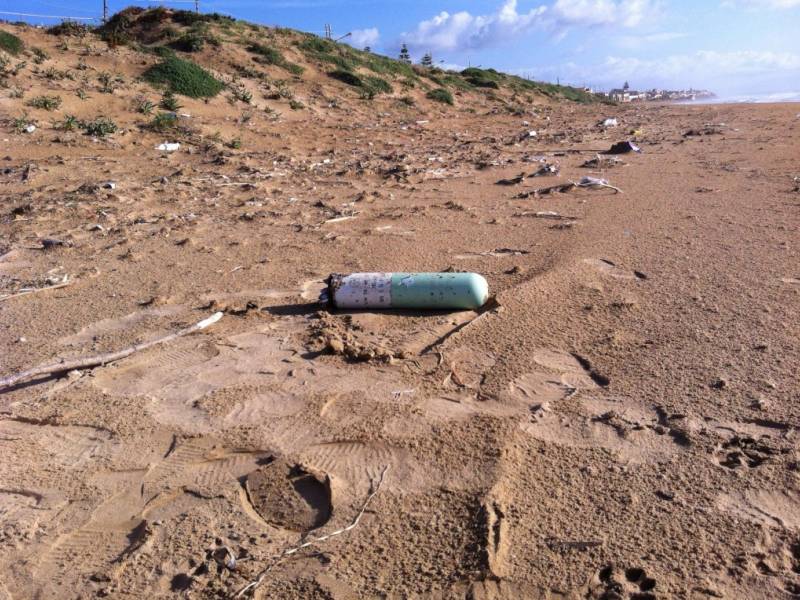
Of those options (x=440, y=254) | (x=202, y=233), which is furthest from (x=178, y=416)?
(x=202, y=233)

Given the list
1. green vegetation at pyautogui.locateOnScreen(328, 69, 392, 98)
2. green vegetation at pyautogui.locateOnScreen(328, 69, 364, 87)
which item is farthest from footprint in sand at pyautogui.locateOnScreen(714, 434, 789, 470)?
green vegetation at pyautogui.locateOnScreen(328, 69, 364, 87)

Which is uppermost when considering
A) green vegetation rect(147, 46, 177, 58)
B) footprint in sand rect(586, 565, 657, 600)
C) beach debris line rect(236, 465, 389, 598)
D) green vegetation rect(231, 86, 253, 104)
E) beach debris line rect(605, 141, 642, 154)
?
green vegetation rect(147, 46, 177, 58)

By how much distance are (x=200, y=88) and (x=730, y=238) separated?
12.8 meters

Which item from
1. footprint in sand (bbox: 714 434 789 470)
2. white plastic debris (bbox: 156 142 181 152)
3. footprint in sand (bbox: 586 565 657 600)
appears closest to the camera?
footprint in sand (bbox: 586 565 657 600)

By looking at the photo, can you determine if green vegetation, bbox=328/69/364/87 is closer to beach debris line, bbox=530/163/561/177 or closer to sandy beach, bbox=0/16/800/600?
beach debris line, bbox=530/163/561/177

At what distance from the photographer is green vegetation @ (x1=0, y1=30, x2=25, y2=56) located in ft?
45.0

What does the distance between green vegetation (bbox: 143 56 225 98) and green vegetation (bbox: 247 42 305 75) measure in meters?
3.68

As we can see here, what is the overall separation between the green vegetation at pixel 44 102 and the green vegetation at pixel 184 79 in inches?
114

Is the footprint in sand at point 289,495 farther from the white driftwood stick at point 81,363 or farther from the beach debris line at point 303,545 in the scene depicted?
the white driftwood stick at point 81,363

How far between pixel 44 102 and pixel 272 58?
28.2 feet

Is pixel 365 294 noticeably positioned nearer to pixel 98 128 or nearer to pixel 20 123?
pixel 98 128

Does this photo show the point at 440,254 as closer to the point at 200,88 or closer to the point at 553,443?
the point at 553,443

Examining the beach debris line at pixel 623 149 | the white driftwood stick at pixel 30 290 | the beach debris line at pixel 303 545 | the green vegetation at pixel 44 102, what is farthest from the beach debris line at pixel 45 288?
the beach debris line at pixel 623 149

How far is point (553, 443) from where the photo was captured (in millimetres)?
2605
